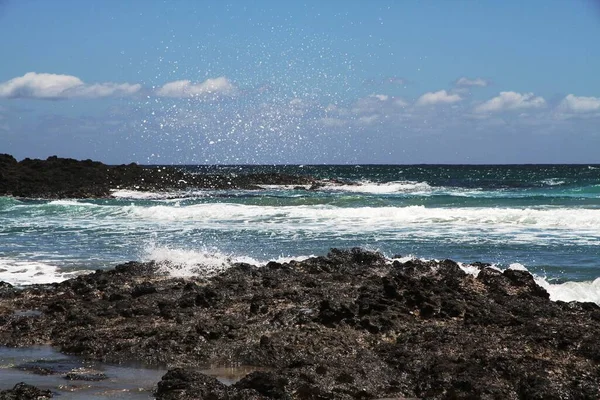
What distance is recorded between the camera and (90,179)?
49.3m

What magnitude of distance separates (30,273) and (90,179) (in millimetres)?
35522

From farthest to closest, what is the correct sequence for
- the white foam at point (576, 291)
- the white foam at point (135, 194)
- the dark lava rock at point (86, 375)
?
the white foam at point (135, 194) < the white foam at point (576, 291) < the dark lava rock at point (86, 375)

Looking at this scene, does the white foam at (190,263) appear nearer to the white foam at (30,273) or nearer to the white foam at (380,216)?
the white foam at (30,273)

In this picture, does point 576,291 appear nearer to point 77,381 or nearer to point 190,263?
point 190,263

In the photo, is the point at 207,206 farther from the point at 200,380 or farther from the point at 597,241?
the point at 200,380

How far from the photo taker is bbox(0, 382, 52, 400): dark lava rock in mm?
6508

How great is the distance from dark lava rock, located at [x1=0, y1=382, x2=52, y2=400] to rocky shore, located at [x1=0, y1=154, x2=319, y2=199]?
37.8 m

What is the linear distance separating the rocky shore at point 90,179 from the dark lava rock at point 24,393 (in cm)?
3784

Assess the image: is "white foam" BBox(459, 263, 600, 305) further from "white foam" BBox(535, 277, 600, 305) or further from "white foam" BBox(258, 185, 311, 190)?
"white foam" BBox(258, 185, 311, 190)

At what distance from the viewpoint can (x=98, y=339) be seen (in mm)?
8859

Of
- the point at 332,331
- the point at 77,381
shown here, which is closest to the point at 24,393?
the point at 77,381

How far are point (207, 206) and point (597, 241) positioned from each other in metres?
19.0

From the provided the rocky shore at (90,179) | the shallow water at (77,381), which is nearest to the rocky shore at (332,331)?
the shallow water at (77,381)

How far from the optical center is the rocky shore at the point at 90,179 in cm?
4459
